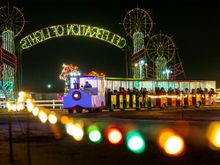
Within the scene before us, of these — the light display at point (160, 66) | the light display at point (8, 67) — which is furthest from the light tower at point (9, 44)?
the light display at point (160, 66)

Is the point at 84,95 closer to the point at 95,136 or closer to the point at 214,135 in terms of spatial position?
the point at 95,136

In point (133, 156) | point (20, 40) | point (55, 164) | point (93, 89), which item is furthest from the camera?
point (20, 40)

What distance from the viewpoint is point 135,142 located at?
14344 mm

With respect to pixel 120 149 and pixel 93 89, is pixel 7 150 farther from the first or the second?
pixel 93 89

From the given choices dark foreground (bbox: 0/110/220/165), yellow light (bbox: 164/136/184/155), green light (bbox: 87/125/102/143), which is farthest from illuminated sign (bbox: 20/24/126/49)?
yellow light (bbox: 164/136/184/155)

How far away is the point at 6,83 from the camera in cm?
4588

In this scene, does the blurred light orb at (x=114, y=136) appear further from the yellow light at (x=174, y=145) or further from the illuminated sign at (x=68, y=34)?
the illuminated sign at (x=68, y=34)

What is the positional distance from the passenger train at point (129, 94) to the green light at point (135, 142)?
17416 millimetres

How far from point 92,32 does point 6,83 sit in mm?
8889

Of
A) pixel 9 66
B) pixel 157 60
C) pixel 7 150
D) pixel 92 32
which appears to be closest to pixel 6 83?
pixel 9 66

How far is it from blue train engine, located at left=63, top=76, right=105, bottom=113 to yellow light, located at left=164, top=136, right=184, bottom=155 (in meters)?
18.9

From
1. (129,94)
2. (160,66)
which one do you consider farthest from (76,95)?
(160,66)

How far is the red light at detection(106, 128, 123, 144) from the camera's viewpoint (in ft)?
47.9

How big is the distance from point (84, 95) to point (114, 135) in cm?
1748
